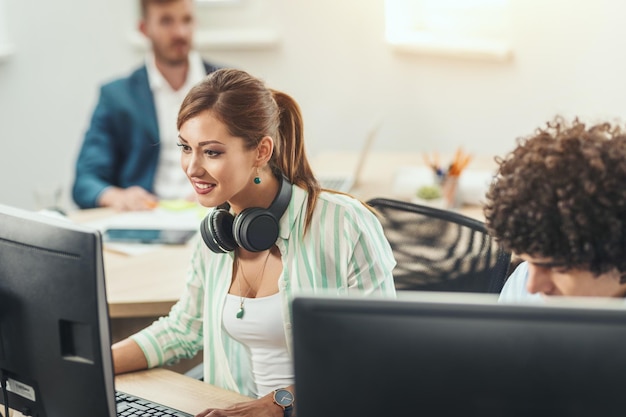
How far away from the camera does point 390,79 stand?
3.67m

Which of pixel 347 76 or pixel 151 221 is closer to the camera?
pixel 151 221

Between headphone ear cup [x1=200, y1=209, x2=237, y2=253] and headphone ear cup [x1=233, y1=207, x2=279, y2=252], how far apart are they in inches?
1.3

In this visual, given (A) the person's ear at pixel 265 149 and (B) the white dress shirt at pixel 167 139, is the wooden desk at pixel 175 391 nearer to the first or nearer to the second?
(A) the person's ear at pixel 265 149

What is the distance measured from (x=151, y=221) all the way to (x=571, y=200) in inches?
68.3

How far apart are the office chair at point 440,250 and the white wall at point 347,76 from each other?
1.17m

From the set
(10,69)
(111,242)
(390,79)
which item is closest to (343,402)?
(111,242)

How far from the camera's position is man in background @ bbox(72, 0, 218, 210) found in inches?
122

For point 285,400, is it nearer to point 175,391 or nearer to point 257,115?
point 175,391

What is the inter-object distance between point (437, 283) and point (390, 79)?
1.99m

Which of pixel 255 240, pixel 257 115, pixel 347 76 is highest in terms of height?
pixel 347 76

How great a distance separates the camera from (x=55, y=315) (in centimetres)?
108

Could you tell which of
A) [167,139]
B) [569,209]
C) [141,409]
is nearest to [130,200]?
[167,139]

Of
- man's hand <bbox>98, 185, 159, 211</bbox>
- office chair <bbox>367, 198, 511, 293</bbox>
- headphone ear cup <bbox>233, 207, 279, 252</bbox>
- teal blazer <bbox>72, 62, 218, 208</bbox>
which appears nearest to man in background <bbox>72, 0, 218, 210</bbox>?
teal blazer <bbox>72, 62, 218, 208</bbox>

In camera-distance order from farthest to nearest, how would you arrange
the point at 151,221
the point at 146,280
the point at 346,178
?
the point at 346,178
the point at 151,221
the point at 146,280
